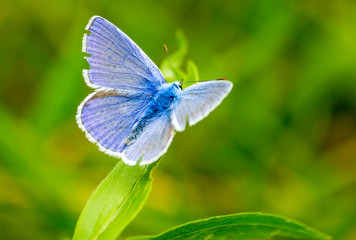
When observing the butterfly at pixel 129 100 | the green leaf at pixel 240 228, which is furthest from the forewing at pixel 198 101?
the green leaf at pixel 240 228

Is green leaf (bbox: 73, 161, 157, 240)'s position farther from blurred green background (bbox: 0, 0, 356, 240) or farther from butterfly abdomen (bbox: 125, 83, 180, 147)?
blurred green background (bbox: 0, 0, 356, 240)

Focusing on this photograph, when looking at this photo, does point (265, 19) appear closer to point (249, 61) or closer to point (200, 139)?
point (249, 61)

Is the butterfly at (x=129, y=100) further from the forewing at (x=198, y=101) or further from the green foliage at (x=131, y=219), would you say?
the green foliage at (x=131, y=219)

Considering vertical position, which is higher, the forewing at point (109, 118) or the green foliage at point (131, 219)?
the forewing at point (109, 118)

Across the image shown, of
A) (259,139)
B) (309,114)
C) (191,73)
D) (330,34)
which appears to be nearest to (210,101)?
(191,73)

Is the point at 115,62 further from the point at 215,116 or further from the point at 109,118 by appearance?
the point at 215,116

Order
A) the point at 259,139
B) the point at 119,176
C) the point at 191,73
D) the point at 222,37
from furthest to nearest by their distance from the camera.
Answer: the point at 222,37, the point at 259,139, the point at 191,73, the point at 119,176

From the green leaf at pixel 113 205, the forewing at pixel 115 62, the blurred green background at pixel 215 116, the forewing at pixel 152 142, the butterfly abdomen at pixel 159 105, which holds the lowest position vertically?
the green leaf at pixel 113 205
